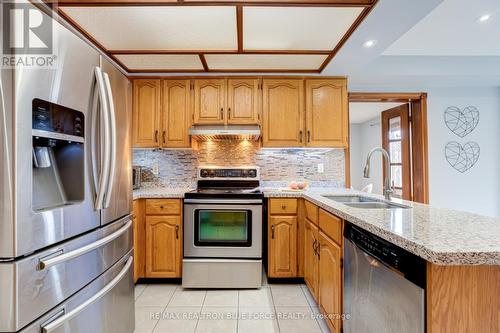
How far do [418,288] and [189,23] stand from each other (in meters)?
2.10

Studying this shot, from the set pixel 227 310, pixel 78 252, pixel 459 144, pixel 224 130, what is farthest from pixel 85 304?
pixel 459 144

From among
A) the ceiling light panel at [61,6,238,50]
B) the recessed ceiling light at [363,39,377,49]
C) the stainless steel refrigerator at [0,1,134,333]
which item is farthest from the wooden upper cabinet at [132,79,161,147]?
the recessed ceiling light at [363,39,377,49]

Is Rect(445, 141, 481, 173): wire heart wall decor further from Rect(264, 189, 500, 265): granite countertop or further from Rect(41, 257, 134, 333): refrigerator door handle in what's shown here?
Rect(41, 257, 134, 333): refrigerator door handle

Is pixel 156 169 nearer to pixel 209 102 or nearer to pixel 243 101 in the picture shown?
pixel 209 102

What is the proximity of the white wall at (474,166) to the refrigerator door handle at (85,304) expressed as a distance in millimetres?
3657

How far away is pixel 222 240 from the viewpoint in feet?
8.04

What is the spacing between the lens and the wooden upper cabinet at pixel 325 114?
288 cm

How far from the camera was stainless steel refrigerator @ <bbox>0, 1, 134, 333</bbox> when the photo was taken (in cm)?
81

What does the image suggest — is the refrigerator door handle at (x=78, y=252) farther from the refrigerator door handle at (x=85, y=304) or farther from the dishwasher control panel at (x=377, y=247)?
the dishwasher control panel at (x=377, y=247)

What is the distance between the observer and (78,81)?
109 centimetres

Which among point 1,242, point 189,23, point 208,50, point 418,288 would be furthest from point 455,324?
point 208,50

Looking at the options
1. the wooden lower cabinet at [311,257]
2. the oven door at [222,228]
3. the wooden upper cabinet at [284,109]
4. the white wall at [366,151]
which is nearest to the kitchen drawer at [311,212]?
the wooden lower cabinet at [311,257]

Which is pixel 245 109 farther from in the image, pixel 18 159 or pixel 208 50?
pixel 18 159

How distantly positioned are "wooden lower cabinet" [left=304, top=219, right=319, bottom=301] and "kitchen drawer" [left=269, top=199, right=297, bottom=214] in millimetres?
221
